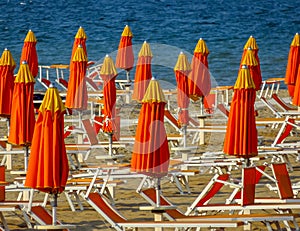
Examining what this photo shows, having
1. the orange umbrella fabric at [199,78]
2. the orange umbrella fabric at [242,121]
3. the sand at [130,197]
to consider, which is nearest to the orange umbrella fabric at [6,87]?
the sand at [130,197]

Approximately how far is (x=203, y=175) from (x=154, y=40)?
2709 cm

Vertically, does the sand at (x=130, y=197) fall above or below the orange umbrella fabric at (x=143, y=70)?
below

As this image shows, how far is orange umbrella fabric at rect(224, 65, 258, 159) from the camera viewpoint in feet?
35.3

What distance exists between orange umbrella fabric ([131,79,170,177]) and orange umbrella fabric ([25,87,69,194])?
0.96m

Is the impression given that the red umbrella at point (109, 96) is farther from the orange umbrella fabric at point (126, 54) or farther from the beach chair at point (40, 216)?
the orange umbrella fabric at point (126, 54)

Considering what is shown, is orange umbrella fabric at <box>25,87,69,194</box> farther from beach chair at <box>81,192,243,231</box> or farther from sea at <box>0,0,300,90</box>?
sea at <box>0,0,300,90</box>

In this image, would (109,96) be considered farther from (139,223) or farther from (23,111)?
(139,223)

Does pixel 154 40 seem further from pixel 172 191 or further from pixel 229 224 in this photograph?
pixel 229 224

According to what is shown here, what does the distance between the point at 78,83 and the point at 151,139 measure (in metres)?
4.34

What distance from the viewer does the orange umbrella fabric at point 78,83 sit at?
14.0 metres

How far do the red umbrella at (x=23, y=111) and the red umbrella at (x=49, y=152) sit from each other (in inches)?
81.0

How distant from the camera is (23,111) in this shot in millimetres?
11227

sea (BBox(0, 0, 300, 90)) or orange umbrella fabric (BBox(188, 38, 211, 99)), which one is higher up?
sea (BBox(0, 0, 300, 90))

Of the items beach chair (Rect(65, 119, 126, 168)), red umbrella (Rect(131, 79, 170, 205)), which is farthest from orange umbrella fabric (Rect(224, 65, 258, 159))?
beach chair (Rect(65, 119, 126, 168))
